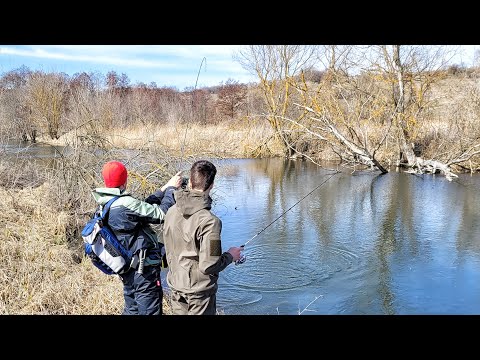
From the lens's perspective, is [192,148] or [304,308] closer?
[304,308]

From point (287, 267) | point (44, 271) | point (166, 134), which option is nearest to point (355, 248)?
point (287, 267)

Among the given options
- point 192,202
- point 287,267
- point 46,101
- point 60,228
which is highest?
point 46,101

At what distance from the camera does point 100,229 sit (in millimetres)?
2396

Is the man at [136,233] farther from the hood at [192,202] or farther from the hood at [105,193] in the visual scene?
the hood at [192,202]

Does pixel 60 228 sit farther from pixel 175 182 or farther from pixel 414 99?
pixel 414 99

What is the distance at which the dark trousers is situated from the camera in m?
2.46

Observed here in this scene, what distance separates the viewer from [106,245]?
94.8 inches

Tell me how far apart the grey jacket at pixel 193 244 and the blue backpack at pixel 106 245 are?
1.00ft

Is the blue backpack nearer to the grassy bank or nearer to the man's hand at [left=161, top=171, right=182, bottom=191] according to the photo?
the man's hand at [left=161, top=171, right=182, bottom=191]

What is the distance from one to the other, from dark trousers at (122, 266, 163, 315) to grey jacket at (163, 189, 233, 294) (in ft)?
0.84

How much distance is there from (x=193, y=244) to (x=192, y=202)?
0.66 feet
